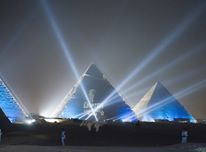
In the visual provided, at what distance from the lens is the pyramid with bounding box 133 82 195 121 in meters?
50.8

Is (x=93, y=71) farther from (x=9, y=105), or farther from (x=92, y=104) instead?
(x=9, y=105)

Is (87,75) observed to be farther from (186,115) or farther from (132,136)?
(132,136)

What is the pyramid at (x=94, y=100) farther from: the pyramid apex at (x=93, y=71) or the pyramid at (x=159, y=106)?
the pyramid at (x=159, y=106)

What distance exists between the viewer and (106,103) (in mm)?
46531

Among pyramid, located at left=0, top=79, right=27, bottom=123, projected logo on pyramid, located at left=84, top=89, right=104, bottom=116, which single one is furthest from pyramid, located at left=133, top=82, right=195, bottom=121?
pyramid, located at left=0, top=79, right=27, bottom=123

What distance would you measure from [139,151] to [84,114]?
1179 inches

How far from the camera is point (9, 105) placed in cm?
3266

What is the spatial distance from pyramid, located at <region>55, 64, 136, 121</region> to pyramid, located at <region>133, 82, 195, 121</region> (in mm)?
4038

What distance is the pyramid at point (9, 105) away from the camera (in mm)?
31562

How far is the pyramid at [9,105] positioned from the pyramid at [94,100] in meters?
11.2

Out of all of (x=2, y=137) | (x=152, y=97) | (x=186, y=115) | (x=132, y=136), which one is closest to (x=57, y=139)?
(x=2, y=137)

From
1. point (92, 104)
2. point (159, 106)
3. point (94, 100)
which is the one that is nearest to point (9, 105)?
point (94, 100)

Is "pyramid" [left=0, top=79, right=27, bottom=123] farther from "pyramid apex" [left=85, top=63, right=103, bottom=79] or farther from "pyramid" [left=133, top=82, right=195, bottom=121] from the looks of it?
"pyramid" [left=133, top=82, right=195, bottom=121]

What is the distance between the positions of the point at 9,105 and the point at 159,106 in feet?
76.5
